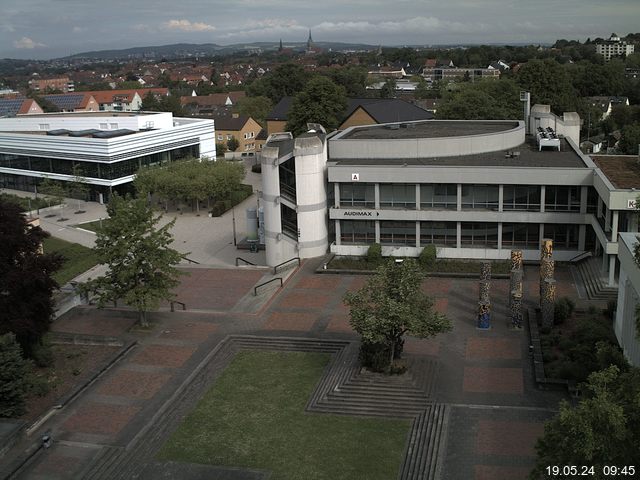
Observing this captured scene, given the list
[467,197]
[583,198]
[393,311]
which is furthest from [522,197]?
[393,311]

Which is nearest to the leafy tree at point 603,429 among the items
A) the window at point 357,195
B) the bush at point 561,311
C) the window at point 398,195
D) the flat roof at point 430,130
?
the bush at point 561,311

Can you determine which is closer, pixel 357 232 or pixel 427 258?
pixel 427 258

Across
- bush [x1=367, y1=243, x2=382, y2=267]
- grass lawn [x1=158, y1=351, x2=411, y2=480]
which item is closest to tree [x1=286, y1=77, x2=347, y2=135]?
bush [x1=367, y1=243, x2=382, y2=267]

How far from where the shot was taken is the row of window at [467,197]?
134 ft

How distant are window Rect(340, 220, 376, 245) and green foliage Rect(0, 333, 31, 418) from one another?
74.8ft

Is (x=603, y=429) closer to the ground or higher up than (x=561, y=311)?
higher up

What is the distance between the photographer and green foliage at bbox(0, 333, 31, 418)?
24.8m

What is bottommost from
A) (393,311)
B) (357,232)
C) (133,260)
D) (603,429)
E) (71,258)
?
(71,258)

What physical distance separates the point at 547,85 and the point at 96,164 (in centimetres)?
5479

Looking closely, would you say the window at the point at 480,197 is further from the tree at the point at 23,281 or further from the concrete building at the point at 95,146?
the concrete building at the point at 95,146

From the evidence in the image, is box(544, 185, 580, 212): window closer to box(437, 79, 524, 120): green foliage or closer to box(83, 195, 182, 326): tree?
box(83, 195, 182, 326): tree

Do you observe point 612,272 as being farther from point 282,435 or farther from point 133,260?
point 133,260

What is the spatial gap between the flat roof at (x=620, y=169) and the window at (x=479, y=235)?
7.02m

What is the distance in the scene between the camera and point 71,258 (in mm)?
49750
